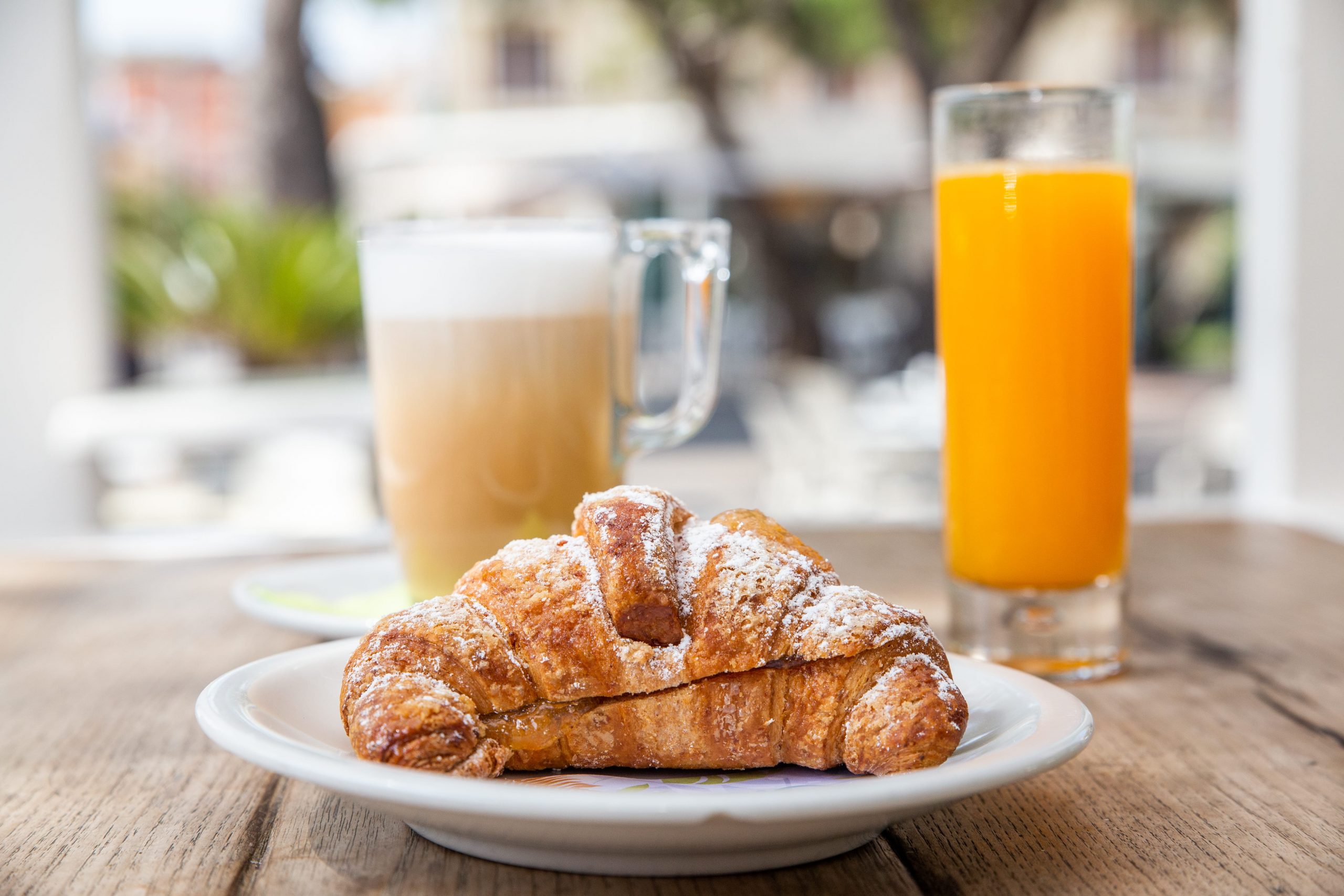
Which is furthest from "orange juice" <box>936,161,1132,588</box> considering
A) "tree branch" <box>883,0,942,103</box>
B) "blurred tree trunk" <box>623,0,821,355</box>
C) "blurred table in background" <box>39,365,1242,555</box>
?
"blurred tree trunk" <box>623,0,821,355</box>

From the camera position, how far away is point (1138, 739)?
2.70ft

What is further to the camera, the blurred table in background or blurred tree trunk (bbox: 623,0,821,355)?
blurred tree trunk (bbox: 623,0,821,355)

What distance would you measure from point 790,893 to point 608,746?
4.8 inches

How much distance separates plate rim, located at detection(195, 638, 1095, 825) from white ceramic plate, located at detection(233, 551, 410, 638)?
1.14 ft

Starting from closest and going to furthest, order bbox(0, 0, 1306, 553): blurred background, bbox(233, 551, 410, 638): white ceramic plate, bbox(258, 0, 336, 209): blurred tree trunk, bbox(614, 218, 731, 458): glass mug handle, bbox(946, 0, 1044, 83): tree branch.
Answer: bbox(233, 551, 410, 638): white ceramic plate < bbox(614, 218, 731, 458): glass mug handle < bbox(0, 0, 1306, 553): blurred background < bbox(946, 0, 1044, 83): tree branch < bbox(258, 0, 336, 209): blurred tree trunk

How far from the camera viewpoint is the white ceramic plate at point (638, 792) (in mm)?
501

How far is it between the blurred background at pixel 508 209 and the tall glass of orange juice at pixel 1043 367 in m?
0.76

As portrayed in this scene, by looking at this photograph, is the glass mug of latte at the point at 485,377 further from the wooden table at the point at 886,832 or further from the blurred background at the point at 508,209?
the blurred background at the point at 508,209

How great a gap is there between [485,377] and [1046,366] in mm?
433

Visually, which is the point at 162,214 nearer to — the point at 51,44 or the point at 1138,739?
the point at 51,44

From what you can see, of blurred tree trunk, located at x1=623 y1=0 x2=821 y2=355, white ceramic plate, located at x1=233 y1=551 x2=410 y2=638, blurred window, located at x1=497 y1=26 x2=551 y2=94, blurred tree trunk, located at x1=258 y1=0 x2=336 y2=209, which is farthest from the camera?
blurred window, located at x1=497 y1=26 x2=551 y2=94

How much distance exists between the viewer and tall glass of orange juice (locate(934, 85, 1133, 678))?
0.98 m

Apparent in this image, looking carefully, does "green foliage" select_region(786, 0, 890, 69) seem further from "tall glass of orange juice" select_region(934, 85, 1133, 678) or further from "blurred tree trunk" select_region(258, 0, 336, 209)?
"tall glass of orange juice" select_region(934, 85, 1133, 678)

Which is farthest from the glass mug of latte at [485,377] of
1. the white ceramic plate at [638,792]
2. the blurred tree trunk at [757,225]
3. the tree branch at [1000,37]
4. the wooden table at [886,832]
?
the blurred tree trunk at [757,225]
